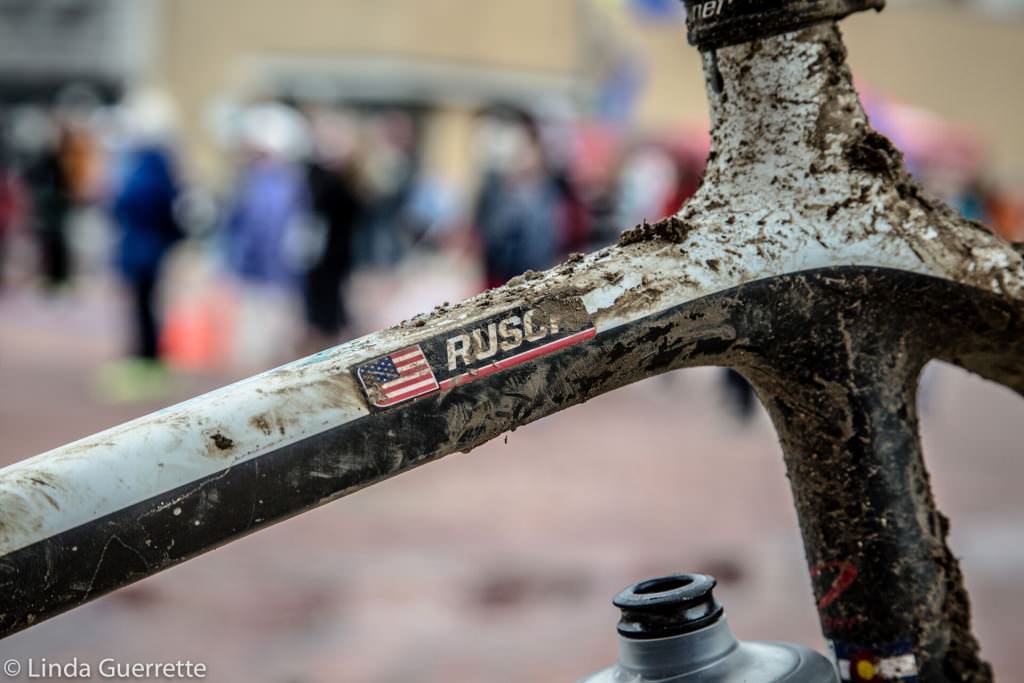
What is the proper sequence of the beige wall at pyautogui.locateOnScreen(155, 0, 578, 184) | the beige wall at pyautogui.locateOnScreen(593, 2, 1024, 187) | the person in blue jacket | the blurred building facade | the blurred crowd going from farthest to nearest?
the beige wall at pyautogui.locateOnScreen(593, 2, 1024, 187)
the blurred building facade
the beige wall at pyautogui.locateOnScreen(155, 0, 578, 184)
the blurred crowd
the person in blue jacket

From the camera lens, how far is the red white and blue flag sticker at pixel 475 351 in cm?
110

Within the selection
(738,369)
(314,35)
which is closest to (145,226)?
(738,369)

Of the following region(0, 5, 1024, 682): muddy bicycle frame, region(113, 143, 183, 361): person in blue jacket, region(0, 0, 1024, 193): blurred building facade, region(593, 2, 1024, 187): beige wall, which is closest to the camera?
region(0, 5, 1024, 682): muddy bicycle frame

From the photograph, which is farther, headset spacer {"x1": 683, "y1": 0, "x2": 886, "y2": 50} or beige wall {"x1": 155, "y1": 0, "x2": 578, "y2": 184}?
beige wall {"x1": 155, "y1": 0, "x2": 578, "y2": 184}

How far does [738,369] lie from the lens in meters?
1.32

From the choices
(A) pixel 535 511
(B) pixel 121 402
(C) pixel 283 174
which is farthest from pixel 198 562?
(C) pixel 283 174

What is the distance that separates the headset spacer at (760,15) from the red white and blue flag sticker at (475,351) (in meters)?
0.29

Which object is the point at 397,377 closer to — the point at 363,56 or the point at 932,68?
the point at 363,56

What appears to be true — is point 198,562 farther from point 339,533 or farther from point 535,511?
point 535,511

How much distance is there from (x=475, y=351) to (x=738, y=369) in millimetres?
297

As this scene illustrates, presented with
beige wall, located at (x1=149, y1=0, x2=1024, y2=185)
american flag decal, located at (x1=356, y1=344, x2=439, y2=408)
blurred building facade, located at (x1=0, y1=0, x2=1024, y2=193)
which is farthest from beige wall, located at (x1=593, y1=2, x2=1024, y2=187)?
american flag decal, located at (x1=356, y1=344, x2=439, y2=408)

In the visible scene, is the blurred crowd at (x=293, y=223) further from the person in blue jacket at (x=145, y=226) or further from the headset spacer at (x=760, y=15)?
the headset spacer at (x=760, y=15)

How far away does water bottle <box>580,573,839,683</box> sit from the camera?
1.21 metres

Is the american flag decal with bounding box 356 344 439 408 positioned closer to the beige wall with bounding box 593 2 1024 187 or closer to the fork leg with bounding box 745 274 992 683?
the fork leg with bounding box 745 274 992 683
